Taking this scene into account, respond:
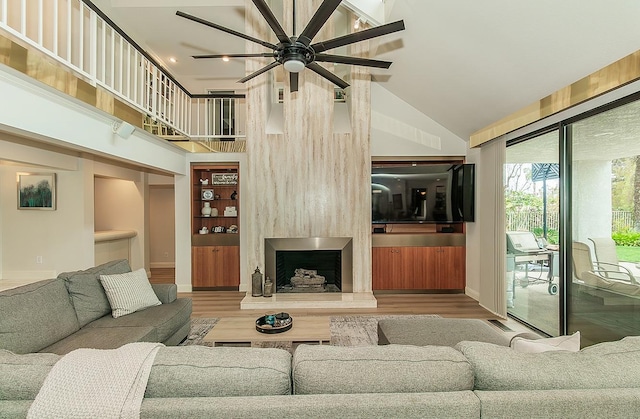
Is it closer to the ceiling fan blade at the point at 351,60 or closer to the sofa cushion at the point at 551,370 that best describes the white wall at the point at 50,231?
the ceiling fan blade at the point at 351,60

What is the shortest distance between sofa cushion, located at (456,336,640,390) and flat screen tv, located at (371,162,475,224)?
13.1 feet

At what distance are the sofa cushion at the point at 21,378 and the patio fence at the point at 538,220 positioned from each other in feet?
12.5

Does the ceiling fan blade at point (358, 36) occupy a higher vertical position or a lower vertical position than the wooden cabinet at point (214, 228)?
higher

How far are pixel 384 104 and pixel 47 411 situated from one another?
17.6 ft

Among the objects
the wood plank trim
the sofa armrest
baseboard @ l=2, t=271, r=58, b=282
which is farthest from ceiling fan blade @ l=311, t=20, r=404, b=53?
baseboard @ l=2, t=271, r=58, b=282

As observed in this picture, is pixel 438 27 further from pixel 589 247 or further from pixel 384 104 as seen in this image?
pixel 589 247

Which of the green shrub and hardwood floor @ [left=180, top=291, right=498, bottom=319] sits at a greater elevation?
the green shrub

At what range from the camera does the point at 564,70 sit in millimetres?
2695

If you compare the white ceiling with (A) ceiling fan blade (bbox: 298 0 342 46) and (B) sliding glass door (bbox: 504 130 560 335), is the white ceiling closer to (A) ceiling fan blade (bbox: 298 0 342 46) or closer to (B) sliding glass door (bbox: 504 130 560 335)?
(B) sliding glass door (bbox: 504 130 560 335)

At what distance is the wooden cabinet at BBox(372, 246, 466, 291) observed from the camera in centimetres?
523

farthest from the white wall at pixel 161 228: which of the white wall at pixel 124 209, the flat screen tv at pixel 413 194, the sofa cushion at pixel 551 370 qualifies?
the sofa cushion at pixel 551 370

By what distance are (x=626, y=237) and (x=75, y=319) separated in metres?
4.52

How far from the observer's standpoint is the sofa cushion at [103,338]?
2162mm

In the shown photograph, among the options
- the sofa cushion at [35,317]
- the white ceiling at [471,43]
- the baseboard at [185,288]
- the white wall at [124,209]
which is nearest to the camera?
the sofa cushion at [35,317]
